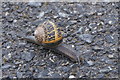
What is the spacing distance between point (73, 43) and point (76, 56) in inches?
17.7

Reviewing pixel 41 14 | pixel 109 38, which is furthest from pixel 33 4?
pixel 109 38

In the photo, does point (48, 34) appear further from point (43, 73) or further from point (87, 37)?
point (87, 37)

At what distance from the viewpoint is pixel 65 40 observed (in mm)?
4832

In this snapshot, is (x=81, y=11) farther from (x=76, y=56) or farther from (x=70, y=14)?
(x=76, y=56)

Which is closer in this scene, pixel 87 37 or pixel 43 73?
pixel 43 73

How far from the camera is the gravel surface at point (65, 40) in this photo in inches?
167

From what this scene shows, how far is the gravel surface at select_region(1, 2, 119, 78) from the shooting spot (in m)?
4.24

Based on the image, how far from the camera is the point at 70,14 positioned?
5.44m

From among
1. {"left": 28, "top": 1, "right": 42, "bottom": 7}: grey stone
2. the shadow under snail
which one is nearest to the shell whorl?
the shadow under snail

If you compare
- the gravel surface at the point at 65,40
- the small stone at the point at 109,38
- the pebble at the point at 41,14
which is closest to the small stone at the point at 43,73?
the gravel surface at the point at 65,40

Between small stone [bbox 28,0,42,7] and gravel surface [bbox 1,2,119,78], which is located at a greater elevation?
small stone [bbox 28,0,42,7]

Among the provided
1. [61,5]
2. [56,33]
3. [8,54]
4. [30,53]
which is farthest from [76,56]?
[61,5]

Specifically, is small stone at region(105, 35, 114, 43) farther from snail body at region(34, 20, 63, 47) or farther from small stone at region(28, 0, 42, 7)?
small stone at region(28, 0, 42, 7)

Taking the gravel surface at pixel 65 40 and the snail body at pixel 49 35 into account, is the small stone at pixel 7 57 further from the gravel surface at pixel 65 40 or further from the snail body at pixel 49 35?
the snail body at pixel 49 35
